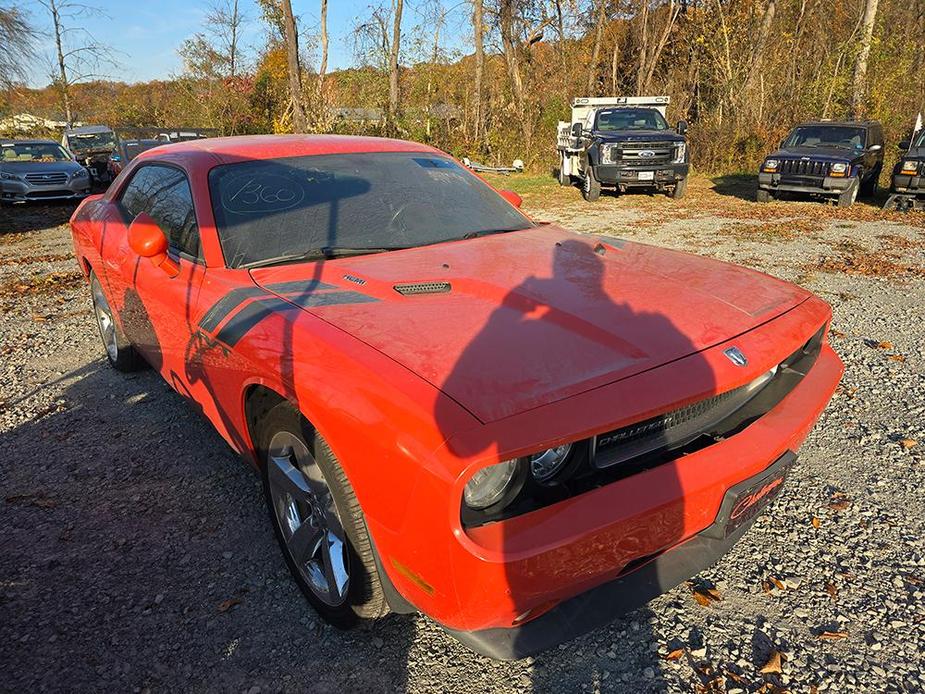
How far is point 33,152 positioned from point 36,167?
1385mm

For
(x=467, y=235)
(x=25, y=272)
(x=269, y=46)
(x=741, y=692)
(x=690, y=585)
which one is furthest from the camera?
(x=269, y=46)

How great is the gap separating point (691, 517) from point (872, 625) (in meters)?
0.98

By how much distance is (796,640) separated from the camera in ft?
6.84

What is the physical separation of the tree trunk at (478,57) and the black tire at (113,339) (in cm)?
2027

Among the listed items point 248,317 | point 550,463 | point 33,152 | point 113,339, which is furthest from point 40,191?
point 550,463

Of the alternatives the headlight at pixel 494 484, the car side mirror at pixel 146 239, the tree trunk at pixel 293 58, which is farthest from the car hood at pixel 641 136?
the headlight at pixel 494 484

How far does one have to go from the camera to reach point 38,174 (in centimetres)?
1337

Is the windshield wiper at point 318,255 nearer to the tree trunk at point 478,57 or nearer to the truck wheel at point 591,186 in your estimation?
the truck wheel at point 591,186

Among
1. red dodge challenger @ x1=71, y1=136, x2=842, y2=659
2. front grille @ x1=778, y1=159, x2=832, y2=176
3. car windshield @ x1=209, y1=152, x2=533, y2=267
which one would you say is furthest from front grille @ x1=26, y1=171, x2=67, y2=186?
front grille @ x1=778, y1=159, x2=832, y2=176

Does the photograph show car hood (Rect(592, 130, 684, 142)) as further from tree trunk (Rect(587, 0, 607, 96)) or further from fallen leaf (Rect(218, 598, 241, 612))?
tree trunk (Rect(587, 0, 607, 96))

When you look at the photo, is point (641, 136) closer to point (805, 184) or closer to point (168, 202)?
point (805, 184)

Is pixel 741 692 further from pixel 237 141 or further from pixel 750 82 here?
→ pixel 750 82

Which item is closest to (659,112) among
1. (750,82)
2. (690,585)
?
(750,82)

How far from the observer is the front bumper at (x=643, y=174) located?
13312mm
